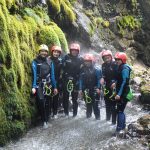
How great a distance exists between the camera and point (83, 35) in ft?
63.7

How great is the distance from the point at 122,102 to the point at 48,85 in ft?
9.35

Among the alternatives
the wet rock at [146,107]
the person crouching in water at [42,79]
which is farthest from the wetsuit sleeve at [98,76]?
the wet rock at [146,107]

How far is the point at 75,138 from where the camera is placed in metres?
11.5

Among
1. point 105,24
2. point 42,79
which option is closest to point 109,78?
point 42,79

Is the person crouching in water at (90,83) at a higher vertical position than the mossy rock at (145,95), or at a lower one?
higher

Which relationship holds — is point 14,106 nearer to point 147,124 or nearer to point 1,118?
point 1,118

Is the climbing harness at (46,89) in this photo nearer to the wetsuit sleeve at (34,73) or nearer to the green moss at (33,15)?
the wetsuit sleeve at (34,73)

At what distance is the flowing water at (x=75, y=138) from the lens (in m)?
10.7

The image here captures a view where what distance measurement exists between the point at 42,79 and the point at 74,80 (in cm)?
161

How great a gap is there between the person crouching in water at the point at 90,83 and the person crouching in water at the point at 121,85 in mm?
1493

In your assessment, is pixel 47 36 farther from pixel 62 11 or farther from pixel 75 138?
pixel 75 138

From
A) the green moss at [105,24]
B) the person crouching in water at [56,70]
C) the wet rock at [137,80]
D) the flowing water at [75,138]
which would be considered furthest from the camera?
the green moss at [105,24]

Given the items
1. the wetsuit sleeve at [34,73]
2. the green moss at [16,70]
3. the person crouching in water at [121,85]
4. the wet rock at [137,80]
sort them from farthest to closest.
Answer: the wet rock at [137,80], the wetsuit sleeve at [34,73], the person crouching in water at [121,85], the green moss at [16,70]

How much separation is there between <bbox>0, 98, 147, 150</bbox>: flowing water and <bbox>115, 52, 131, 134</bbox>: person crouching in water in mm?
600
